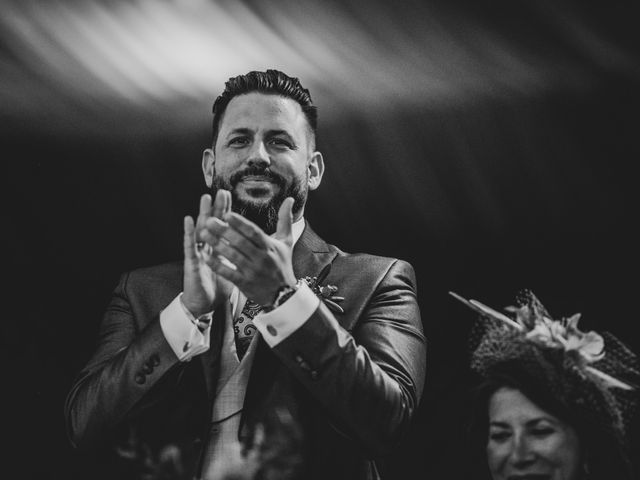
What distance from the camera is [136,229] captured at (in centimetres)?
260

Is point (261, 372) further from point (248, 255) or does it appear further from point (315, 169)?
point (315, 169)

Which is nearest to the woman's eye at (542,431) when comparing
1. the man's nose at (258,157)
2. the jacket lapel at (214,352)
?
the jacket lapel at (214,352)

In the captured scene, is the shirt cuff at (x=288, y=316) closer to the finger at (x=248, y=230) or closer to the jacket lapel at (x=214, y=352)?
the finger at (x=248, y=230)

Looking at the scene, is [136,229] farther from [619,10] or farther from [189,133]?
[619,10]

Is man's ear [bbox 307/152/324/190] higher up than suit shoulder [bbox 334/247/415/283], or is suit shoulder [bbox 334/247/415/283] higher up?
man's ear [bbox 307/152/324/190]

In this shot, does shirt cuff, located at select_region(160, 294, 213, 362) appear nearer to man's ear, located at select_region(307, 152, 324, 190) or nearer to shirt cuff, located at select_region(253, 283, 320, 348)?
shirt cuff, located at select_region(253, 283, 320, 348)

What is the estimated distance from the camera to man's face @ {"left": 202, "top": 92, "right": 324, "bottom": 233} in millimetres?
2113

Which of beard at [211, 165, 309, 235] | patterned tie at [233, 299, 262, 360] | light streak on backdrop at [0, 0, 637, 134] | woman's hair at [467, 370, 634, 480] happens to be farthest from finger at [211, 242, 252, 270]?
light streak on backdrop at [0, 0, 637, 134]

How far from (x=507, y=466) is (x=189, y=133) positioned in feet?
5.12

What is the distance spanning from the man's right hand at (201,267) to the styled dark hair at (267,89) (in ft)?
2.07

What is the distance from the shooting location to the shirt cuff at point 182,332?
174 centimetres

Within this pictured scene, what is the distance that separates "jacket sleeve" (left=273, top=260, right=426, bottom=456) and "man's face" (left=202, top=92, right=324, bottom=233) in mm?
433

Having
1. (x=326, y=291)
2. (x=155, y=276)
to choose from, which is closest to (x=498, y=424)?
(x=326, y=291)

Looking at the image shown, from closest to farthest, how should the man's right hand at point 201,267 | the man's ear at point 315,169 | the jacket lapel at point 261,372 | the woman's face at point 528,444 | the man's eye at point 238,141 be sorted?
the woman's face at point 528,444 < the man's right hand at point 201,267 < the jacket lapel at point 261,372 < the man's eye at point 238,141 < the man's ear at point 315,169
